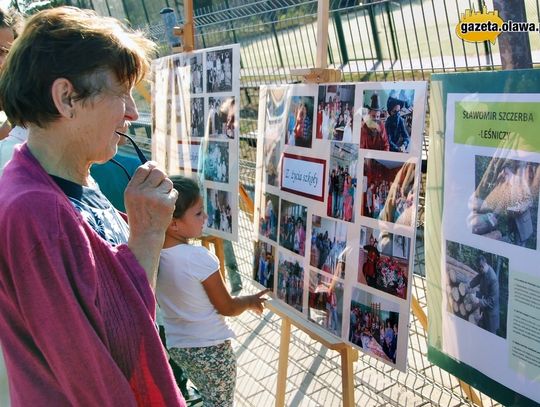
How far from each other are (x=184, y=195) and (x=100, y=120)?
3.34 ft

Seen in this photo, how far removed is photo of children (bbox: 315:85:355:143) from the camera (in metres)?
2.06

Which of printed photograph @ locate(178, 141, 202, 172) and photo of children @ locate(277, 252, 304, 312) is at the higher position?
printed photograph @ locate(178, 141, 202, 172)

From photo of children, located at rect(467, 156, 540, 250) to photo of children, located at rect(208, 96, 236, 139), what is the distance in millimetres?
1494

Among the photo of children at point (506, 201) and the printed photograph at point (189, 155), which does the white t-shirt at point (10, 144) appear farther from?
the photo of children at point (506, 201)

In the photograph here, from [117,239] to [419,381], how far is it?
7.55 ft

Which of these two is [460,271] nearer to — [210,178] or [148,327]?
[148,327]

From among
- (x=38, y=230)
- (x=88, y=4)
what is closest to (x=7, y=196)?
(x=38, y=230)

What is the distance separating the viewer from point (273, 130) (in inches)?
101

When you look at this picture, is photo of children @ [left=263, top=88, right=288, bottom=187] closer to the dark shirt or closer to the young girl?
the young girl

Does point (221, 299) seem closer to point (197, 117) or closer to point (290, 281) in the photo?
point (290, 281)

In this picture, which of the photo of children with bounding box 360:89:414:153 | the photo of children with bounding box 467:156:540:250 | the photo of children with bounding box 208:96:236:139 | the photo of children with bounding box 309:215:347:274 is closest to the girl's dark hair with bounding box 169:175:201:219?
the photo of children with bounding box 309:215:347:274

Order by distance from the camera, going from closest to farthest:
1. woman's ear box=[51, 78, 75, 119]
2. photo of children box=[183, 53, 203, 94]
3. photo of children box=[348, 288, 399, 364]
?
woman's ear box=[51, 78, 75, 119], photo of children box=[348, 288, 399, 364], photo of children box=[183, 53, 203, 94]

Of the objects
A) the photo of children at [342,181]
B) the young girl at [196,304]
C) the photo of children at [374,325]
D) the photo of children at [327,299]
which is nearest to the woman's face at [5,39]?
the young girl at [196,304]

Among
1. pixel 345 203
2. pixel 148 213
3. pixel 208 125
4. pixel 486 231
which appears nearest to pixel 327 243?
pixel 345 203
